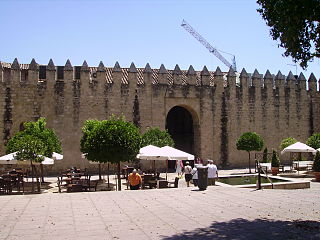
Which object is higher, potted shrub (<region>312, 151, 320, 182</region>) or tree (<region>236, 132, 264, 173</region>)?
tree (<region>236, 132, 264, 173</region>)

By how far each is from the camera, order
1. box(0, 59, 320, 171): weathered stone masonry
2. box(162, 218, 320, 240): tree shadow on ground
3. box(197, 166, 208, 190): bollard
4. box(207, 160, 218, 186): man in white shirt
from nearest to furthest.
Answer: box(162, 218, 320, 240): tree shadow on ground, box(197, 166, 208, 190): bollard, box(207, 160, 218, 186): man in white shirt, box(0, 59, 320, 171): weathered stone masonry

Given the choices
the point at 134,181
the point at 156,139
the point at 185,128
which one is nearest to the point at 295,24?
the point at 134,181

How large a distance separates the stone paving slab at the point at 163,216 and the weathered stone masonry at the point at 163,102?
12.9 meters

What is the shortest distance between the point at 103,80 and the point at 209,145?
8.70 m

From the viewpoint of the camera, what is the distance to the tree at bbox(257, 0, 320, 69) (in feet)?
23.9

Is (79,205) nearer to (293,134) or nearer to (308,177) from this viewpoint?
(308,177)

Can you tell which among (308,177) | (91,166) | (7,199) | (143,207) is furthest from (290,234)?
(91,166)

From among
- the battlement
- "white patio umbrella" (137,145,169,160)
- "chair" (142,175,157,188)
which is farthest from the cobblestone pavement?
the battlement

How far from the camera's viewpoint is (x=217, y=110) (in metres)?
27.3

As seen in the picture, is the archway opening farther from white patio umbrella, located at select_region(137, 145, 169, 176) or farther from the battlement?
white patio umbrella, located at select_region(137, 145, 169, 176)

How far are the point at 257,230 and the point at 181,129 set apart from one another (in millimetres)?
24055

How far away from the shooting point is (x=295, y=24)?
295 inches

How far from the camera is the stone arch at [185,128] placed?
90.2 ft

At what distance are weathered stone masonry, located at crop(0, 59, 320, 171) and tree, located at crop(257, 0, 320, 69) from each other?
694 inches
